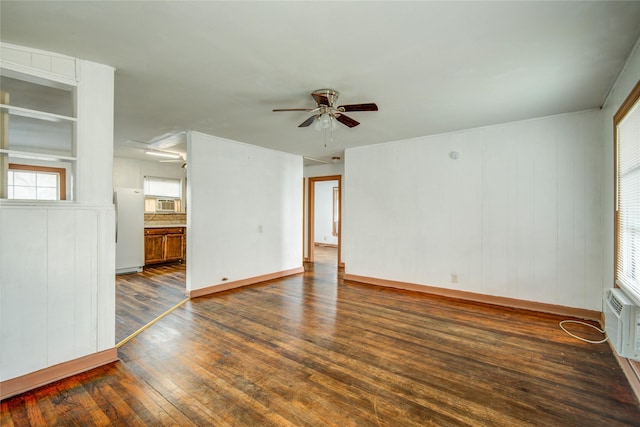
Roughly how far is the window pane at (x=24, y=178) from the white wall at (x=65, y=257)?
15.8ft

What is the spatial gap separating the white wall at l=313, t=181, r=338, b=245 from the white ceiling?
7.40m

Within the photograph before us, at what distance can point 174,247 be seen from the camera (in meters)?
7.08

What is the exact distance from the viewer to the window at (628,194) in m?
2.28

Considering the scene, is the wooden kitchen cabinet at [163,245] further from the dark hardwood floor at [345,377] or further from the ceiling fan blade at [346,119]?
the ceiling fan blade at [346,119]

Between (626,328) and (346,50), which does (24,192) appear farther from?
(626,328)

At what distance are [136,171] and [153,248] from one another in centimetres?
195

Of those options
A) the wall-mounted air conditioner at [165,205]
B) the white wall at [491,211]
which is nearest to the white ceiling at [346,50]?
the white wall at [491,211]

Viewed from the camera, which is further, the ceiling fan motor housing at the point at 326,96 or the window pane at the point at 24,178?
the window pane at the point at 24,178

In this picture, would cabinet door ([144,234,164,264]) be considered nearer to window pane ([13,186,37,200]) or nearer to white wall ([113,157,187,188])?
white wall ([113,157,187,188])

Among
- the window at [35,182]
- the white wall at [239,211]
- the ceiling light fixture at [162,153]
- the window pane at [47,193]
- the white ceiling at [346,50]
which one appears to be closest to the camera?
the white ceiling at [346,50]

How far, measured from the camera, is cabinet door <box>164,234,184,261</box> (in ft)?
22.8

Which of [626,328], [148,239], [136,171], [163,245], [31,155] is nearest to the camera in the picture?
[626,328]

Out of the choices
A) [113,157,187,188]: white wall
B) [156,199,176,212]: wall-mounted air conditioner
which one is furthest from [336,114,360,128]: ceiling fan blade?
[156,199,176,212]: wall-mounted air conditioner

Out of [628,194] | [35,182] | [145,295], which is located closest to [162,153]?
[35,182]
